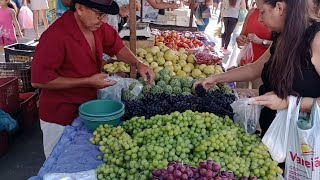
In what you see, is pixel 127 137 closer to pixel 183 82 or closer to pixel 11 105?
pixel 183 82

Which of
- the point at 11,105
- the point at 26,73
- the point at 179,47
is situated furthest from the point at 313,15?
the point at 26,73

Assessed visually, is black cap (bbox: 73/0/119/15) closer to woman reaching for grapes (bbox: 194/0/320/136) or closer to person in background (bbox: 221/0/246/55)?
woman reaching for grapes (bbox: 194/0/320/136)

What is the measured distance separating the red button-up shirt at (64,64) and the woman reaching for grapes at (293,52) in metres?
1.28

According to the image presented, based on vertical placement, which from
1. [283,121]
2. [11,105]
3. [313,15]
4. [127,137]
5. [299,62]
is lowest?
[11,105]

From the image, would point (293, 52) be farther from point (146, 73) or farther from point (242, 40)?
point (242, 40)

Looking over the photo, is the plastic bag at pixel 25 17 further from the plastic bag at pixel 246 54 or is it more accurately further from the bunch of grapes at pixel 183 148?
the bunch of grapes at pixel 183 148

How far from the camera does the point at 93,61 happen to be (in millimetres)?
2688

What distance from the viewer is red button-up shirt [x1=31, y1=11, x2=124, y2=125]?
243cm

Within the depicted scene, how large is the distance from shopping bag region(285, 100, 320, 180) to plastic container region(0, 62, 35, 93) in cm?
410

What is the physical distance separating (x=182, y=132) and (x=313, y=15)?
950mm

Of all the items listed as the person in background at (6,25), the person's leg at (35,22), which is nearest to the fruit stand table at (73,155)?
the person in background at (6,25)

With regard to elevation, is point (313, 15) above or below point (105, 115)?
above

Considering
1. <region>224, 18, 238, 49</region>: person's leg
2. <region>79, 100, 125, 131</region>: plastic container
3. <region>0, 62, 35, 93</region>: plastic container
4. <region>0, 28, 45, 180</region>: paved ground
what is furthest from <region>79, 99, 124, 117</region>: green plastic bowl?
<region>224, 18, 238, 49</region>: person's leg

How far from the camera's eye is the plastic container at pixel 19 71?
4.96 meters
